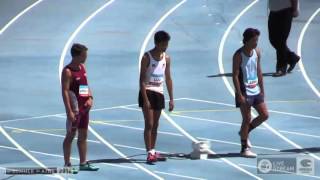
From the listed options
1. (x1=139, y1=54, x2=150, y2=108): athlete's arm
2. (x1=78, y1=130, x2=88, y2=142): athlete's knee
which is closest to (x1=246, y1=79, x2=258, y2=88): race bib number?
(x1=139, y1=54, x2=150, y2=108): athlete's arm

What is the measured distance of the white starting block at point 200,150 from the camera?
12.9m

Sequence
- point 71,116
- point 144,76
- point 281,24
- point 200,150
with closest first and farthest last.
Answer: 1. point 71,116
2. point 144,76
3. point 200,150
4. point 281,24

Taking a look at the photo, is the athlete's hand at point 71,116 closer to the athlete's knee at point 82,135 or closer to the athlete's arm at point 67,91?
the athlete's arm at point 67,91

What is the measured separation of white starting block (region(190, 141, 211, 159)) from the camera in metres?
12.9

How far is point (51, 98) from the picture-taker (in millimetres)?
16328

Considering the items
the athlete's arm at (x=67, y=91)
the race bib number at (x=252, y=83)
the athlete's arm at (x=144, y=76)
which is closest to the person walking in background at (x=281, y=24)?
the race bib number at (x=252, y=83)

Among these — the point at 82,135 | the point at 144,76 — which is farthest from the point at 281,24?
the point at 82,135

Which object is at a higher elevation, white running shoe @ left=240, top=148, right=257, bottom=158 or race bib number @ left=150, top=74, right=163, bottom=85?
race bib number @ left=150, top=74, right=163, bottom=85

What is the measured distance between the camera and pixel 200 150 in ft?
42.4

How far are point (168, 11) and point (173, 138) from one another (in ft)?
28.2

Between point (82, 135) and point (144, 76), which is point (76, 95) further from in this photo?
point (144, 76)

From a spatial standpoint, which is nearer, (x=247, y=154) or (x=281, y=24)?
(x=247, y=154)

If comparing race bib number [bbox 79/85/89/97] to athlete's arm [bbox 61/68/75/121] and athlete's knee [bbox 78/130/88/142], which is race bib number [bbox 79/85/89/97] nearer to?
athlete's arm [bbox 61/68/75/121]

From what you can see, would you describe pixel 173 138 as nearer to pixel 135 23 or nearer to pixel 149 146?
pixel 149 146
